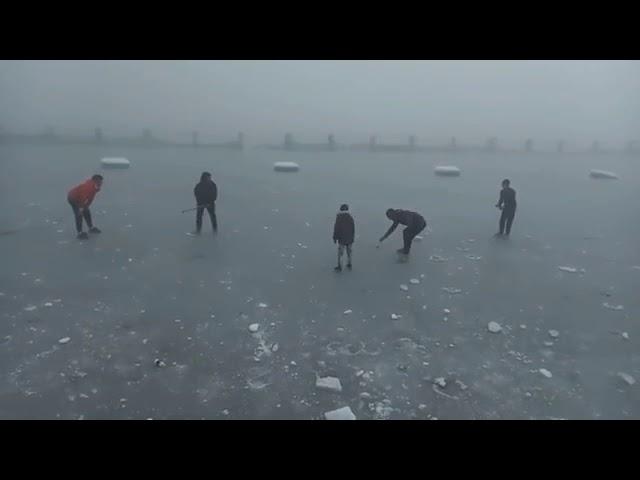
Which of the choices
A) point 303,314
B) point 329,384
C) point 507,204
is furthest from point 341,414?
point 507,204

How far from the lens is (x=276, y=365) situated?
508 centimetres

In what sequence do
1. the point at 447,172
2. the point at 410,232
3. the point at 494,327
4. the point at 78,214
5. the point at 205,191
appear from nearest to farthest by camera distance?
the point at 494,327
the point at 410,232
the point at 78,214
the point at 205,191
the point at 447,172

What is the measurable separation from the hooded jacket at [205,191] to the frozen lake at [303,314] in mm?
889

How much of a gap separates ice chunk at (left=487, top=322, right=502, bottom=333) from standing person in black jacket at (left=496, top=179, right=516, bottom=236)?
4173 mm

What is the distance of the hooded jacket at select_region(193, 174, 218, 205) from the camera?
9.05 meters

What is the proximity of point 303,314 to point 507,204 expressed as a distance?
19.5 feet

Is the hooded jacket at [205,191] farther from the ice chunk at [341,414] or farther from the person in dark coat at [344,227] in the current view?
the ice chunk at [341,414]

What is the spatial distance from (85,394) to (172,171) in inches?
564

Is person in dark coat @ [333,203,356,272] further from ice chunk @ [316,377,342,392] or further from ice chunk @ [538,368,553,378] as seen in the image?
ice chunk @ [538,368,553,378]

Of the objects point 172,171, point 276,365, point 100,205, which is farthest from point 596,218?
point 172,171

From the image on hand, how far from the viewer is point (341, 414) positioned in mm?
4277

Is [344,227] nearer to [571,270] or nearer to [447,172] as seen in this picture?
[571,270]

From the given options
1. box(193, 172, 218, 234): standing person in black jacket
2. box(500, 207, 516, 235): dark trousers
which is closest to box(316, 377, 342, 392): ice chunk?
box(193, 172, 218, 234): standing person in black jacket

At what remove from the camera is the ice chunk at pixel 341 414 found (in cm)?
424
